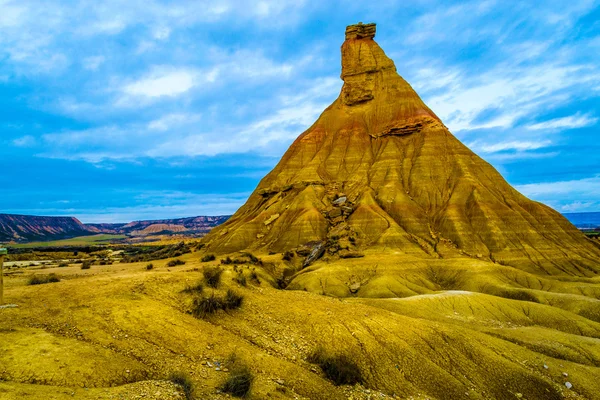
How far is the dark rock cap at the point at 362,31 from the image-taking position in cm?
7762

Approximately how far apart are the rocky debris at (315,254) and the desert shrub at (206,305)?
1060 inches

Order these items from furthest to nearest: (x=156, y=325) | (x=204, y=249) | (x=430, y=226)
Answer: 1. (x=204, y=249)
2. (x=430, y=226)
3. (x=156, y=325)

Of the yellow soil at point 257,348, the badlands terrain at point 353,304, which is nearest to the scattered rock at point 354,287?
the badlands terrain at point 353,304

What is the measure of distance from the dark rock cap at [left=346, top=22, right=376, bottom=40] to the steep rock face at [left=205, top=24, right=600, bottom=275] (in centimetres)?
23

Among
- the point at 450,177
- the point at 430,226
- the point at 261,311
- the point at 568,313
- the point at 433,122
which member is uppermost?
the point at 433,122

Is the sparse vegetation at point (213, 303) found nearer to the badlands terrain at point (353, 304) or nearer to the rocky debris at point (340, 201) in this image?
the badlands terrain at point (353, 304)

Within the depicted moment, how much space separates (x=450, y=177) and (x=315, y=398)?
52100 millimetres

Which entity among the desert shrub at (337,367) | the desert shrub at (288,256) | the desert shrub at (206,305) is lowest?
the desert shrub at (337,367)

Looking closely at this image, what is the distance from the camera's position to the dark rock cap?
7762 centimetres

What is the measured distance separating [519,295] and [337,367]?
25.7 m

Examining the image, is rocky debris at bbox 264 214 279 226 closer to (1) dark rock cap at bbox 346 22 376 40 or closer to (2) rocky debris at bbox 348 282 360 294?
(2) rocky debris at bbox 348 282 360 294

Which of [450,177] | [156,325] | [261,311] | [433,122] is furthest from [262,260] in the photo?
[433,122]

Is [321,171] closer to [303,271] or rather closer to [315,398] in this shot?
[303,271]

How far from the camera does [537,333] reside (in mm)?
20969
